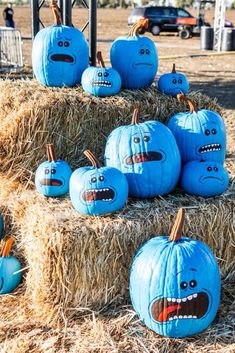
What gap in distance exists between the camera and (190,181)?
12.4 ft

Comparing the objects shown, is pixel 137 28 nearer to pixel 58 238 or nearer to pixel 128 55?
pixel 128 55

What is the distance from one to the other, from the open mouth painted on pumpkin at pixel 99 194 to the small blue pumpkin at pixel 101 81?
3.87ft

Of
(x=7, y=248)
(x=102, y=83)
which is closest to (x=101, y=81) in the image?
(x=102, y=83)

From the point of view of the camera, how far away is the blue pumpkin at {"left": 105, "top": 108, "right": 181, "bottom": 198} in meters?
3.64

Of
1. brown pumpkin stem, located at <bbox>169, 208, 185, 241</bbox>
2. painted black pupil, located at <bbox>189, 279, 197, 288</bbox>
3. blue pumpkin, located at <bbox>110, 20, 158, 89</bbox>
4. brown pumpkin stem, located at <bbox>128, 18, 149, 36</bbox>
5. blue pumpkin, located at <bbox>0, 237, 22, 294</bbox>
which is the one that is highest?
brown pumpkin stem, located at <bbox>128, 18, 149, 36</bbox>

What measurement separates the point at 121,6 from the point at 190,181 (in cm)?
7748

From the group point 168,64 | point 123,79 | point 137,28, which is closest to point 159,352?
point 123,79

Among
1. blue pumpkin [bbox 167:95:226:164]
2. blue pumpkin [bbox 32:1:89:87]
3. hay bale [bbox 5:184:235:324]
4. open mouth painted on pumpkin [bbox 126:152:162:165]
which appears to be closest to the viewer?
hay bale [bbox 5:184:235:324]

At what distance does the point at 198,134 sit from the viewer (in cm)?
398

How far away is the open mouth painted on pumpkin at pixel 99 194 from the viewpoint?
3387 millimetres

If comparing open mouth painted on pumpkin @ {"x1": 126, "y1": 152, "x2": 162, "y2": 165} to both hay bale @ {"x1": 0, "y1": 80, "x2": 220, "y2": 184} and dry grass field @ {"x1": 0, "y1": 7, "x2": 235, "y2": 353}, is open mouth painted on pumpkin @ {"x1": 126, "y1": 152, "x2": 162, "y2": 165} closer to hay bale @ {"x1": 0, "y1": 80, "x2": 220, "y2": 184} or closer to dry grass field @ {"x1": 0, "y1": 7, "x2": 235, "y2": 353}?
hay bale @ {"x1": 0, "y1": 80, "x2": 220, "y2": 184}

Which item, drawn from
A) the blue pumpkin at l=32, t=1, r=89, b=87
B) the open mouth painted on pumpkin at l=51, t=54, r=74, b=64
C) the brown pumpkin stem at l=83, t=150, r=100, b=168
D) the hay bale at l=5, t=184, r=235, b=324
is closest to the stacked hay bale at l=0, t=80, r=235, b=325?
the hay bale at l=5, t=184, r=235, b=324

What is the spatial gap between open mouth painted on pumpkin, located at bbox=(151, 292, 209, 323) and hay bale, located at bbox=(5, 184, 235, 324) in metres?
0.46

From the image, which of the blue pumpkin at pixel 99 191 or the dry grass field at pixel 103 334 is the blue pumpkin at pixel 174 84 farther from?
the dry grass field at pixel 103 334
